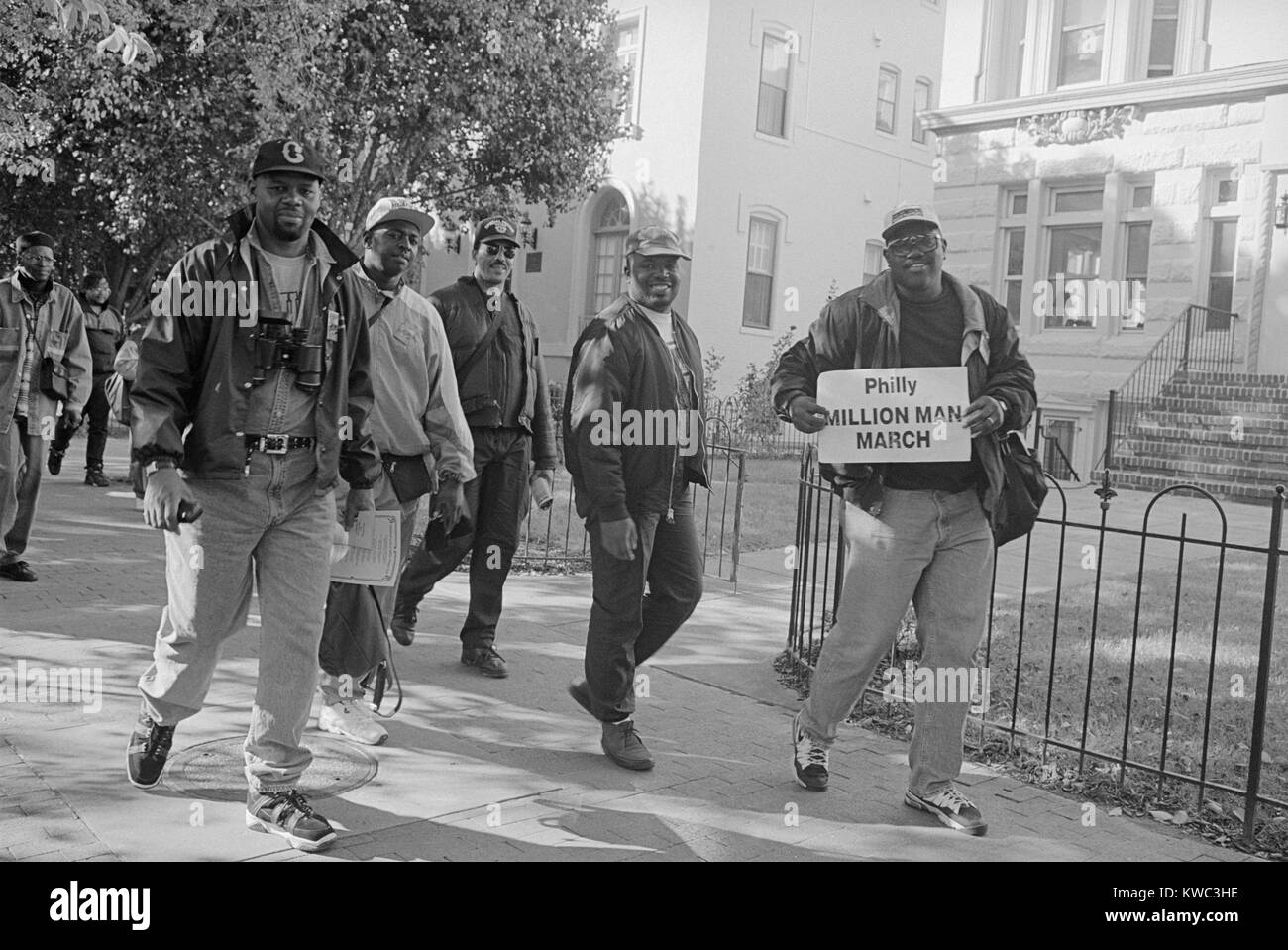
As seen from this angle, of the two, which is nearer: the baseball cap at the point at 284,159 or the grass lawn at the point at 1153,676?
the baseball cap at the point at 284,159

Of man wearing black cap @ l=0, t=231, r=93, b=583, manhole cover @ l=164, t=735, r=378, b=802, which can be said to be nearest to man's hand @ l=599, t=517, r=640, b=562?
manhole cover @ l=164, t=735, r=378, b=802

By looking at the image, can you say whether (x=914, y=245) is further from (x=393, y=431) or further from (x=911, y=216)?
(x=393, y=431)

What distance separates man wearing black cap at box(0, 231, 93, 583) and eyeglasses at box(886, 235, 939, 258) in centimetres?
589

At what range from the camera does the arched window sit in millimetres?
25422

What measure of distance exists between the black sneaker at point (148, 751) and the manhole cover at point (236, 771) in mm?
146

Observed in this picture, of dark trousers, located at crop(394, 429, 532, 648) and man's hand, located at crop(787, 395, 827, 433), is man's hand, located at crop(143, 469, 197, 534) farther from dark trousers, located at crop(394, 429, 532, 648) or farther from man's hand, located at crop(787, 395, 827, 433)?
dark trousers, located at crop(394, 429, 532, 648)

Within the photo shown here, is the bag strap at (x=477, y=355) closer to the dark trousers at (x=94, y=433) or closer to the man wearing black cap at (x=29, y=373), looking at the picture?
the man wearing black cap at (x=29, y=373)

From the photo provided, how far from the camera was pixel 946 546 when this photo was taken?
15.1 feet

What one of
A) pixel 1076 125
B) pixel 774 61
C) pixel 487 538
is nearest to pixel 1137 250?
pixel 1076 125

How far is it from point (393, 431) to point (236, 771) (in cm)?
153

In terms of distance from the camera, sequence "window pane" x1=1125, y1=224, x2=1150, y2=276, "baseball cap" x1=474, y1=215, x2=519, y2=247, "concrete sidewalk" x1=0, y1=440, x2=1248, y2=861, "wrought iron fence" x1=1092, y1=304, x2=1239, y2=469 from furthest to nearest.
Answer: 1. "window pane" x1=1125, y1=224, x2=1150, y2=276
2. "wrought iron fence" x1=1092, y1=304, x2=1239, y2=469
3. "baseball cap" x1=474, y1=215, x2=519, y2=247
4. "concrete sidewalk" x1=0, y1=440, x2=1248, y2=861

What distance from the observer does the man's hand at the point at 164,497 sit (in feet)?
12.5

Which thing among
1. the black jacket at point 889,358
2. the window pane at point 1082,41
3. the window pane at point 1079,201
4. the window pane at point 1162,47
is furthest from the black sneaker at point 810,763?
the window pane at point 1082,41

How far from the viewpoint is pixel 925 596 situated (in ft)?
15.3
